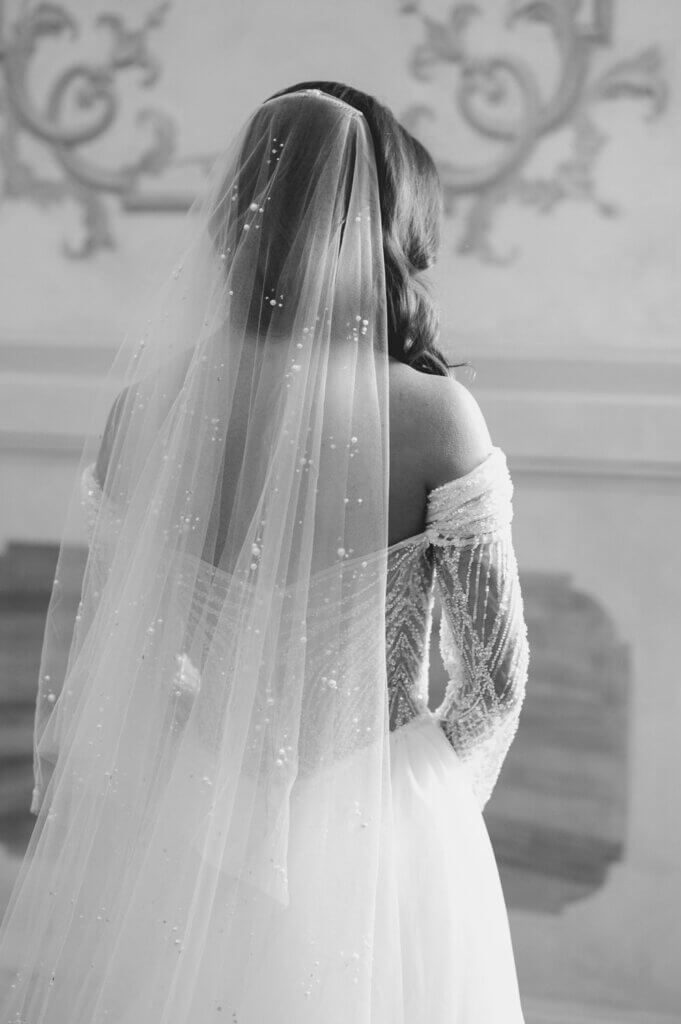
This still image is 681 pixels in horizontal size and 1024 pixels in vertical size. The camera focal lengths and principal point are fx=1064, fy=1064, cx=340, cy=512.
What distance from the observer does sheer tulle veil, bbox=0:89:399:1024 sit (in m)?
0.85

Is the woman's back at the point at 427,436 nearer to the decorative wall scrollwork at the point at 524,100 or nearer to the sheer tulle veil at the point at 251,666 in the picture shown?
the sheer tulle veil at the point at 251,666

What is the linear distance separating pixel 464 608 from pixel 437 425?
18cm

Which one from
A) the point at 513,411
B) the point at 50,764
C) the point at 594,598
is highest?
the point at 513,411

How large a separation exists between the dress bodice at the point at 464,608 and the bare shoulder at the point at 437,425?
0.04 feet

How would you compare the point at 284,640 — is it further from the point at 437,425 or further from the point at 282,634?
the point at 437,425

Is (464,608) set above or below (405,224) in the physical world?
below

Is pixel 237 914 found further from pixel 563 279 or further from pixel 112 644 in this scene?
pixel 563 279

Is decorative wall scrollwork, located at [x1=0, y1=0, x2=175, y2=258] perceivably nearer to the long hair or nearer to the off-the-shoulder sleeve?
the long hair

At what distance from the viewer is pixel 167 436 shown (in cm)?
93

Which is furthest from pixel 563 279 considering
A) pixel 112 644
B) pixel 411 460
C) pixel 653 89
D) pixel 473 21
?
pixel 112 644

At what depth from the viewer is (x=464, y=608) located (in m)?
0.96

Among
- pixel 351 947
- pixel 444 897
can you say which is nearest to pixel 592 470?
pixel 444 897

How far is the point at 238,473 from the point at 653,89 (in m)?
1.26

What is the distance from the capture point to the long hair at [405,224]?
3.01 feet
